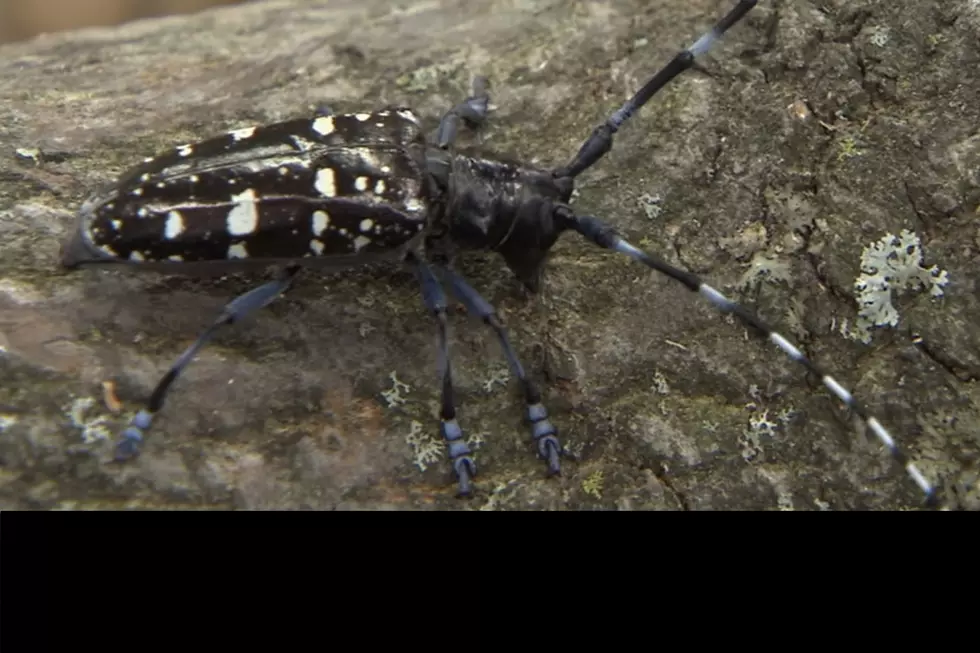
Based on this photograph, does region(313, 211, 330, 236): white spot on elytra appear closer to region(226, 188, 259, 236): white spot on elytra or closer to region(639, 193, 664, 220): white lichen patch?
region(226, 188, 259, 236): white spot on elytra

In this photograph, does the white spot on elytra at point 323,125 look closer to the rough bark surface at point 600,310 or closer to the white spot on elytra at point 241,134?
the white spot on elytra at point 241,134

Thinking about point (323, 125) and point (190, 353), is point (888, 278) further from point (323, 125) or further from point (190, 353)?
point (190, 353)

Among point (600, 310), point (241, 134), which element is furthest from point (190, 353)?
point (600, 310)

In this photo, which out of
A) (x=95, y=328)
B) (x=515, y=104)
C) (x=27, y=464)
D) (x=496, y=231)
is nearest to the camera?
(x=27, y=464)

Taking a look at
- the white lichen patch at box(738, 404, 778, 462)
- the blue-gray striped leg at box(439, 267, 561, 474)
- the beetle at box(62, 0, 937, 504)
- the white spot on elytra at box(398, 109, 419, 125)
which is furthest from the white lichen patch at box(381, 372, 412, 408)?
the white lichen patch at box(738, 404, 778, 462)

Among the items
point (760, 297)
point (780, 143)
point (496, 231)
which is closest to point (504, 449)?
point (496, 231)

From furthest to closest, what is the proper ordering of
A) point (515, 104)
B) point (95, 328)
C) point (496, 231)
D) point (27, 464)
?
point (515, 104)
point (496, 231)
point (95, 328)
point (27, 464)

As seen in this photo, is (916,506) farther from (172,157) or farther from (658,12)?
(172,157)
